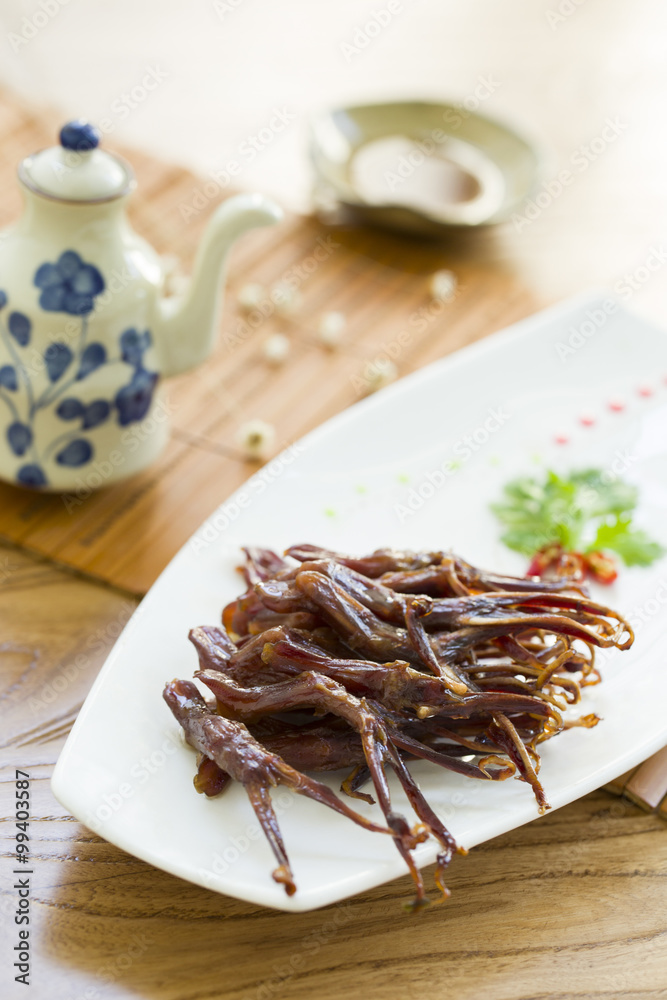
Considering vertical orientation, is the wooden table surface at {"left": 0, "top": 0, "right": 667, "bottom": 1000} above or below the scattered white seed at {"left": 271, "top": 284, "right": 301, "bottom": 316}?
above

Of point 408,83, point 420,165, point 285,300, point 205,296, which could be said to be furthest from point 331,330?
point 408,83

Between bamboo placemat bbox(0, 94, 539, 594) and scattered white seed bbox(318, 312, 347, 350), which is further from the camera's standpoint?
scattered white seed bbox(318, 312, 347, 350)

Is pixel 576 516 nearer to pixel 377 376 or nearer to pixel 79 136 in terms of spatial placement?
pixel 377 376

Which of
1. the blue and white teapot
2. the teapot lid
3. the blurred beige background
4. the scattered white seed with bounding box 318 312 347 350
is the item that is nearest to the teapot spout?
the blue and white teapot

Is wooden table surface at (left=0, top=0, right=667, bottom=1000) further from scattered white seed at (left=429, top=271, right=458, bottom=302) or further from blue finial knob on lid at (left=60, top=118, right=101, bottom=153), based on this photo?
scattered white seed at (left=429, top=271, right=458, bottom=302)

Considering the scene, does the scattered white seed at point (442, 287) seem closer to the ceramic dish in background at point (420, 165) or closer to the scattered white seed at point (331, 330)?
the ceramic dish in background at point (420, 165)

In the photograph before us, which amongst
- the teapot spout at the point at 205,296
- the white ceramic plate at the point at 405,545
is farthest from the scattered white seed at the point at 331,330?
the teapot spout at the point at 205,296
